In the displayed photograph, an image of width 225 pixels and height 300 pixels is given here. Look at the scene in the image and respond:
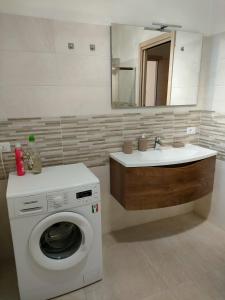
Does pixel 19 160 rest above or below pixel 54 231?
above

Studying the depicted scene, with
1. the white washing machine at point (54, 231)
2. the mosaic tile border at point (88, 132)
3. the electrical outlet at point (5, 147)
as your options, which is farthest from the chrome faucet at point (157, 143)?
the electrical outlet at point (5, 147)

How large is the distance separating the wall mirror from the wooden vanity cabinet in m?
0.66

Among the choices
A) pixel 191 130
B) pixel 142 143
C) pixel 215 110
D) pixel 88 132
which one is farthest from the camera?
pixel 191 130

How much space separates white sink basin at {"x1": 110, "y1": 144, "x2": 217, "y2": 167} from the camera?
175 cm

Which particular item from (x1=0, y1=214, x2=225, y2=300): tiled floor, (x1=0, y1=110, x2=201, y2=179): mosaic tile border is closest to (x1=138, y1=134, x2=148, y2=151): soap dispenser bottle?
(x1=0, y1=110, x2=201, y2=179): mosaic tile border

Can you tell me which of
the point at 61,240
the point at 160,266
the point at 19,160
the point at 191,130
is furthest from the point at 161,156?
the point at 19,160

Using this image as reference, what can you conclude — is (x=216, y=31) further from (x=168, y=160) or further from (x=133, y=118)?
(x=168, y=160)

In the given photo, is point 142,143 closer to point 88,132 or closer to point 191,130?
point 88,132

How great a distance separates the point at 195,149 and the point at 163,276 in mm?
1209

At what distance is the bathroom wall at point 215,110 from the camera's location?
2135mm

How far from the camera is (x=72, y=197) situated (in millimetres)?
1410

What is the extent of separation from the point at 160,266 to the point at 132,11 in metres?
2.18

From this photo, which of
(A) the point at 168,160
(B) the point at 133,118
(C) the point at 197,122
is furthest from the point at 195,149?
(B) the point at 133,118

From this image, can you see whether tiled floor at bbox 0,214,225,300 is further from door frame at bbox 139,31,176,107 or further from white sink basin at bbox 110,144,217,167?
door frame at bbox 139,31,176,107
